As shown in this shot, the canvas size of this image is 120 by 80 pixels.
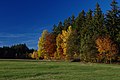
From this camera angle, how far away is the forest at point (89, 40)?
85469 mm

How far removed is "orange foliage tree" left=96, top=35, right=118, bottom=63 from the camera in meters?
83.7

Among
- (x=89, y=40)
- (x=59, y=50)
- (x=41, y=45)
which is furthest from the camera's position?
(x=41, y=45)

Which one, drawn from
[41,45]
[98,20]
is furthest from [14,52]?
[98,20]

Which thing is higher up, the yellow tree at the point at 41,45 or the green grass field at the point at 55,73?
the yellow tree at the point at 41,45

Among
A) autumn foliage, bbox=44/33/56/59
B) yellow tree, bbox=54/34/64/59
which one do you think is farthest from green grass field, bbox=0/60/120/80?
autumn foliage, bbox=44/33/56/59

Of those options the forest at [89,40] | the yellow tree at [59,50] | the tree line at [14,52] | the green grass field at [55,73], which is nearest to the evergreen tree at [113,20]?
the forest at [89,40]

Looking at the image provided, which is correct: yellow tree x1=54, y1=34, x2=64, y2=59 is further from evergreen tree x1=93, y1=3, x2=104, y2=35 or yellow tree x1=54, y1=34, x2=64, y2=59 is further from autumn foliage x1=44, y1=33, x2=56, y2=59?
evergreen tree x1=93, y1=3, x2=104, y2=35

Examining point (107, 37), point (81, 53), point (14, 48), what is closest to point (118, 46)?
point (107, 37)

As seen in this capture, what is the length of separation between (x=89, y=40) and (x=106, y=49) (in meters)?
8.45

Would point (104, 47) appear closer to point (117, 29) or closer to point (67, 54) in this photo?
point (117, 29)

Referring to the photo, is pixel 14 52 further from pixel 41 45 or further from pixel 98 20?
pixel 98 20

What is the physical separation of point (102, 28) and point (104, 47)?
10595 mm

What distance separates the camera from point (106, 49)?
8356 centimetres

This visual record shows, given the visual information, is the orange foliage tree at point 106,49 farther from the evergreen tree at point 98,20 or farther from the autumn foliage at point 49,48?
the autumn foliage at point 49,48
